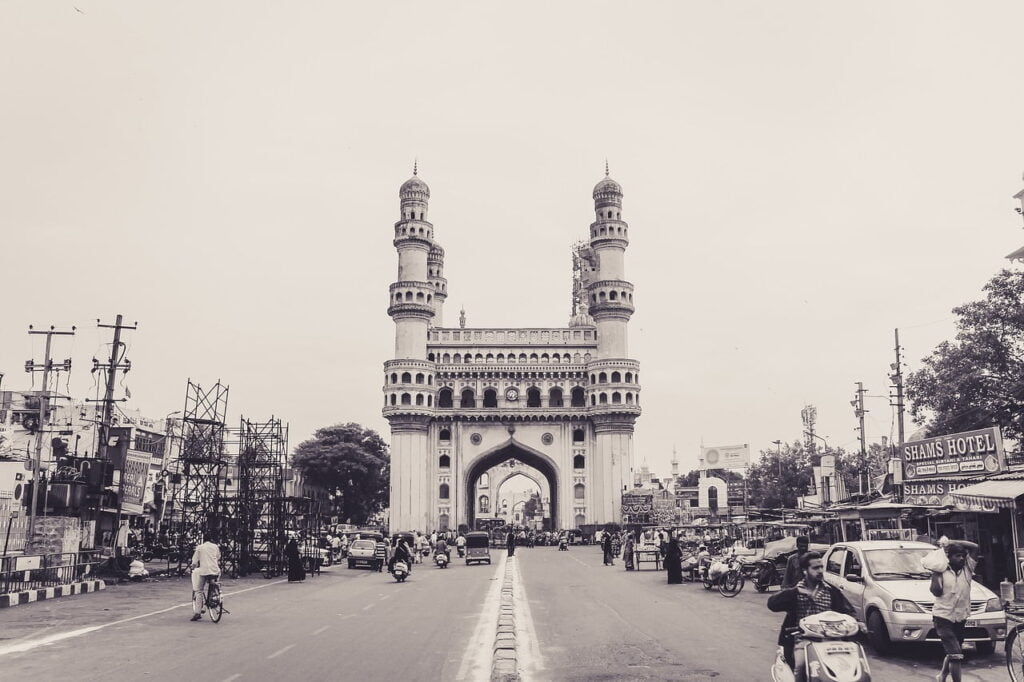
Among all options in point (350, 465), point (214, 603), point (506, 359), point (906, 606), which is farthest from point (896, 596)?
point (350, 465)

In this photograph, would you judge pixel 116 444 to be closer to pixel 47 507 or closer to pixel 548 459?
pixel 47 507

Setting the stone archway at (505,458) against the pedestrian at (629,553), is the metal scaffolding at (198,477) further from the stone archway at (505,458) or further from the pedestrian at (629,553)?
the stone archway at (505,458)

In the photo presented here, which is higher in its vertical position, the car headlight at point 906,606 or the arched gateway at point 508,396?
the arched gateway at point 508,396

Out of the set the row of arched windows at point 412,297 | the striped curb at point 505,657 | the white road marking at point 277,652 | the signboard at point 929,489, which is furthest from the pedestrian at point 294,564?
the row of arched windows at point 412,297

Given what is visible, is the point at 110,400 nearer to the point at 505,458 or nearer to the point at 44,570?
the point at 44,570

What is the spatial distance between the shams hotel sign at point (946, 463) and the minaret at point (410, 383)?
43.1 m

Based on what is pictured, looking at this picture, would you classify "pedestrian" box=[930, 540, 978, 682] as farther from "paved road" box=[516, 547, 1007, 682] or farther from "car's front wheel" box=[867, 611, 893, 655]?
"car's front wheel" box=[867, 611, 893, 655]

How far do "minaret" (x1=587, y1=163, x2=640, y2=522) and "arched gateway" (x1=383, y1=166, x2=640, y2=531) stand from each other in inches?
2.9

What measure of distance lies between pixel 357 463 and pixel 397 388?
487 inches

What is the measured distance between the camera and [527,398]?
68.4m

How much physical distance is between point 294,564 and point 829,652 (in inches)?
817

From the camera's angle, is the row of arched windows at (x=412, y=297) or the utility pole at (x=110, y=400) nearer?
the utility pole at (x=110, y=400)

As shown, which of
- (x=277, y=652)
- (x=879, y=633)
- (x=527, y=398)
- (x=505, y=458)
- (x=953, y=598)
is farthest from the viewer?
(x=505, y=458)

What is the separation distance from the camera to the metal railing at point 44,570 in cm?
1920
